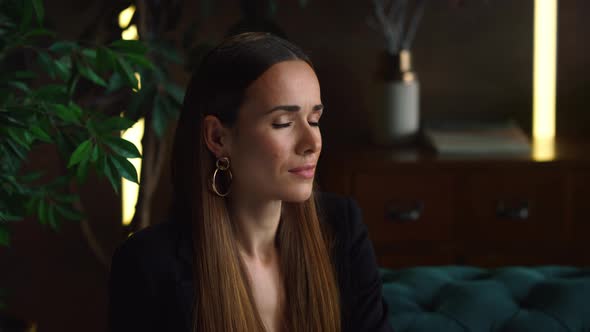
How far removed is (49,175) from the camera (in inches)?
116

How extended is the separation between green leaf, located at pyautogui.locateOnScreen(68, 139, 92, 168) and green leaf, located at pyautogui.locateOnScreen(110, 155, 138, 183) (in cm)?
5

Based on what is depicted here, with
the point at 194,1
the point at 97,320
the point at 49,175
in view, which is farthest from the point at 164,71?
the point at 97,320

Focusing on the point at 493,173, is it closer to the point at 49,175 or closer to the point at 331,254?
the point at 331,254

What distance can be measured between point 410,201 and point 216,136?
4.30ft

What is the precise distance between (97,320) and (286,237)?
1.86 metres

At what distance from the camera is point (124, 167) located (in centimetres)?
160

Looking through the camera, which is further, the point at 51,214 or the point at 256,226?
the point at 51,214

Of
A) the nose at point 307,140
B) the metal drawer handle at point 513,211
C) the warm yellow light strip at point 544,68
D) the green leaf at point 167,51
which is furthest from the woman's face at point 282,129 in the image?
the warm yellow light strip at point 544,68

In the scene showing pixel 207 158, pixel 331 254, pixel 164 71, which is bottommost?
pixel 331 254

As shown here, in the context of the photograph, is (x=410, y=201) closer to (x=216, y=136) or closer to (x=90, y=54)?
(x=90, y=54)

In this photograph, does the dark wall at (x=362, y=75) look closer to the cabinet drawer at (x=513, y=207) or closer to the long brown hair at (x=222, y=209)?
the cabinet drawer at (x=513, y=207)

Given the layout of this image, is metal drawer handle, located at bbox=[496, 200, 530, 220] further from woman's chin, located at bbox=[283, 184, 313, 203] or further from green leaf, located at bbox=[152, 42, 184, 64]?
woman's chin, located at bbox=[283, 184, 313, 203]

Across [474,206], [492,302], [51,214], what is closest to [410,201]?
[474,206]

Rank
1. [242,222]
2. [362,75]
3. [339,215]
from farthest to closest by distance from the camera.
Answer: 1. [362,75]
2. [339,215]
3. [242,222]
